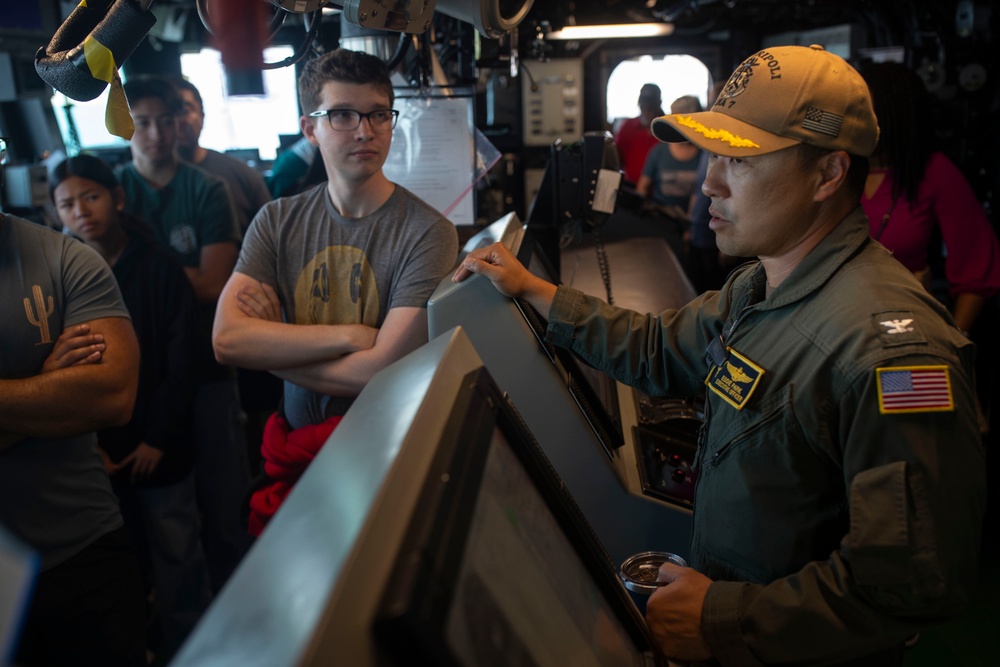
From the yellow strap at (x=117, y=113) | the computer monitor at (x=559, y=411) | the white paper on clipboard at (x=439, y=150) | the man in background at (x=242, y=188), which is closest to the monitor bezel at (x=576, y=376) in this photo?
the computer monitor at (x=559, y=411)

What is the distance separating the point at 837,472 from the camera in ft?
3.62

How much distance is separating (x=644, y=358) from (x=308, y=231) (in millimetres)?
967

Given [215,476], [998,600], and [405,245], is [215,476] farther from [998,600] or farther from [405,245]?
[998,600]

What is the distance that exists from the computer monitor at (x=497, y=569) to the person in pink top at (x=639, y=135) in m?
6.69

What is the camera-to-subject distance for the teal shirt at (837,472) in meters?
0.97

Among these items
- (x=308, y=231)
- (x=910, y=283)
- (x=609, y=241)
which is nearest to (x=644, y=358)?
(x=910, y=283)

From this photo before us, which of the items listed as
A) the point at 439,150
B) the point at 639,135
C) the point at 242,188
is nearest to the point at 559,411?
the point at 439,150

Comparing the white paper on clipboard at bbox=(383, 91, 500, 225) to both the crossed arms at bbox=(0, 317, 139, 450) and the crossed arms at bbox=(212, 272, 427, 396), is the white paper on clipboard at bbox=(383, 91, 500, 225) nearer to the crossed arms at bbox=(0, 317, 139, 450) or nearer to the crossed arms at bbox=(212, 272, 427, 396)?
the crossed arms at bbox=(212, 272, 427, 396)

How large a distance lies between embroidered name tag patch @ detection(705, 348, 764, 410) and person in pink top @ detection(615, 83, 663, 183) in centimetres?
625

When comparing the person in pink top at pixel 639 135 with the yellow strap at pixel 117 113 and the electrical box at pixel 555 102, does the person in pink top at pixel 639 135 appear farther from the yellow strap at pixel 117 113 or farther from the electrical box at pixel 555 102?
the yellow strap at pixel 117 113

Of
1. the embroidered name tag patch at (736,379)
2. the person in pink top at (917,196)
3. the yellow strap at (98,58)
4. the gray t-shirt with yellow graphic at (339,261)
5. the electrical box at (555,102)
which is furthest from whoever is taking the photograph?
the electrical box at (555,102)

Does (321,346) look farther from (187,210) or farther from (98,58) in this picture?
(187,210)

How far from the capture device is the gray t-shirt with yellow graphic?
1.99m

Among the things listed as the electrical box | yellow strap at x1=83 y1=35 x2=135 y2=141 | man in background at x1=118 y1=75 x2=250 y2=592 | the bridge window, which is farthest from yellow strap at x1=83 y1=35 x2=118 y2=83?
the bridge window
